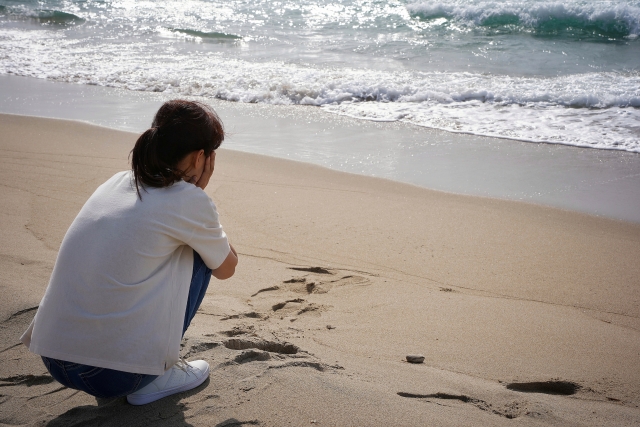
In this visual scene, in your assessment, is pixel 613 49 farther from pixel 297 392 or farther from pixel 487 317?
pixel 297 392

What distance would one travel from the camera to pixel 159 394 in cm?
213

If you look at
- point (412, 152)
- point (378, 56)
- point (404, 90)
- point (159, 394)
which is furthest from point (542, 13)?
point (159, 394)

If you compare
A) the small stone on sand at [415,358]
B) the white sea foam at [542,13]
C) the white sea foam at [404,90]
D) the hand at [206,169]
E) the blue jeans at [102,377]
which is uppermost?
the white sea foam at [542,13]

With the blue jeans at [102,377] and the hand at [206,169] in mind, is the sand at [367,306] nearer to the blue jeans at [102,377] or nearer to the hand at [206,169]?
the blue jeans at [102,377]

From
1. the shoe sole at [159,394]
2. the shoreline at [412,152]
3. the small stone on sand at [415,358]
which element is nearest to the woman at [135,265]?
the shoe sole at [159,394]

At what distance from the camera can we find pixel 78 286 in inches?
70.8

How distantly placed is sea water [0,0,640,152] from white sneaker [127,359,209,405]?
5.49m

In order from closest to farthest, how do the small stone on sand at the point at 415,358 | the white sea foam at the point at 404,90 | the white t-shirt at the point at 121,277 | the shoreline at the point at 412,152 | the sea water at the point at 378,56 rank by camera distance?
1. the white t-shirt at the point at 121,277
2. the small stone on sand at the point at 415,358
3. the shoreline at the point at 412,152
4. the white sea foam at the point at 404,90
5. the sea water at the point at 378,56

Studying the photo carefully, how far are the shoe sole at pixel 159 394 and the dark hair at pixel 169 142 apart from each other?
2.64ft

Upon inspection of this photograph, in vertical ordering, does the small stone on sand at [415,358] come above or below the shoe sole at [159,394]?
below

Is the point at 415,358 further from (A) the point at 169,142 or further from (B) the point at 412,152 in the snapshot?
(B) the point at 412,152

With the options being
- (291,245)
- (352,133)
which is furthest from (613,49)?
(291,245)

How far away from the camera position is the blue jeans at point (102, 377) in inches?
73.7

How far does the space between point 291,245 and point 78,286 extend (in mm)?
2267
